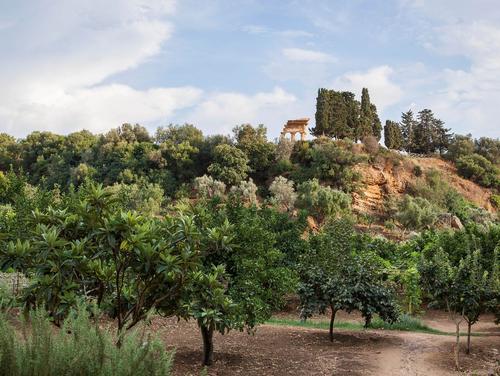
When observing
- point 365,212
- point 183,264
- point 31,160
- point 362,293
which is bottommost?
point 362,293

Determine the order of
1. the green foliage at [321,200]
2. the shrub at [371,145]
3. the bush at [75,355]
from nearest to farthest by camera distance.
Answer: the bush at [75,355] < the green foliage at [321,200] < the shrub at [371,145]

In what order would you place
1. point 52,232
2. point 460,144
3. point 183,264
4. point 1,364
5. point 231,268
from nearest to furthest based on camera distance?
point 1,364, point 52,232, point 183,264, point 231,268, point 460,144

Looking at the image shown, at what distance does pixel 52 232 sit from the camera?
614 cm

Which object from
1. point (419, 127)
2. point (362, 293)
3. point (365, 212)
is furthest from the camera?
point (419, 127)

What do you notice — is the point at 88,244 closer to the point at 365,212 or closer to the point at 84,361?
the point at 84,361

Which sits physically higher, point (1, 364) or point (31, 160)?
point (31, 160)

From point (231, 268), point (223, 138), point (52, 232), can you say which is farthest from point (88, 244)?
point (223, 138)

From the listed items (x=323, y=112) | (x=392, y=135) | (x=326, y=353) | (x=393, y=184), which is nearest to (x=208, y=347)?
(x=326, y=353)

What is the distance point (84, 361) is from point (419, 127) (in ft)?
183

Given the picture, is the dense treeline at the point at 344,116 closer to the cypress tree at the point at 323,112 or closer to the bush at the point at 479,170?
the cypress tree at the point at 323,112

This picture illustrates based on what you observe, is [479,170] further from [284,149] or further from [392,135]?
[284,149]

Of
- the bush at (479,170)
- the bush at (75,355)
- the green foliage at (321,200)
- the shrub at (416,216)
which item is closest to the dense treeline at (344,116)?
the bush at (479,170)

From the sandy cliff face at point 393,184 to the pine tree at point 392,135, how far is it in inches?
132

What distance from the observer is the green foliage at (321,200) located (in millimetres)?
37750
